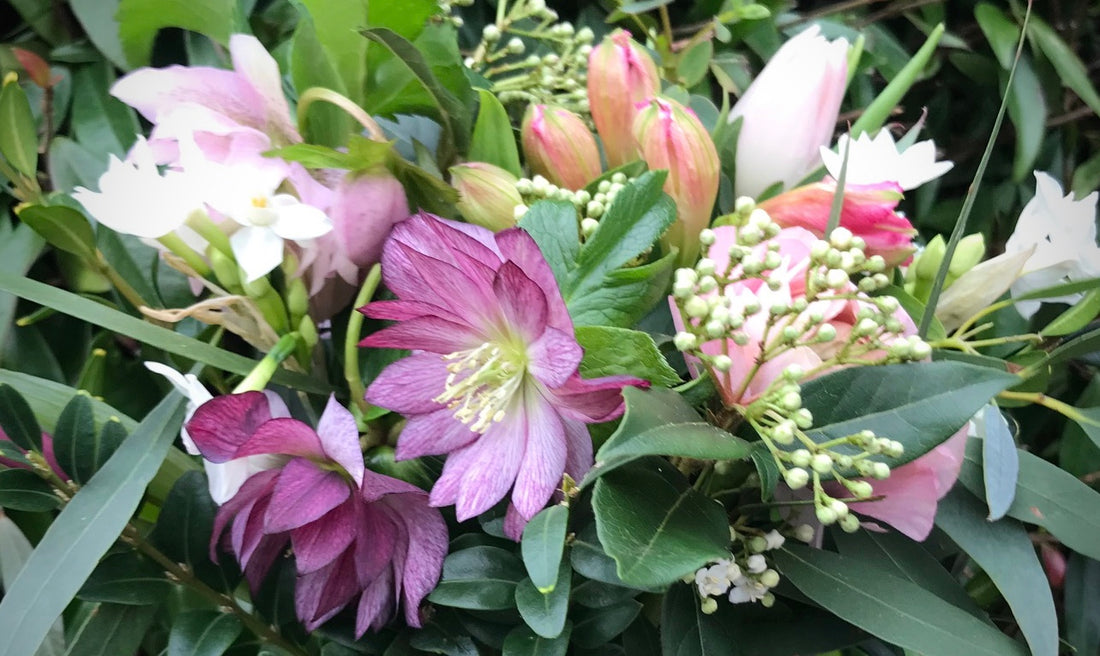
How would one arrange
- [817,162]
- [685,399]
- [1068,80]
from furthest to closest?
[1068,80], [817,162], [685,399]

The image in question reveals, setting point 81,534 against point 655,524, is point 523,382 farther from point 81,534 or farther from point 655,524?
point 81,534

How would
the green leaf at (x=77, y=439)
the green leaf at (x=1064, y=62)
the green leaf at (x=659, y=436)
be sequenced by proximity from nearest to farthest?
the green leaf at (x=659, y=436), the green leaf at (x=77, y=439), the green leaf at (x=1064, y=62)

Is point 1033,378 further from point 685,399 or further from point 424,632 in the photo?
point 424,632

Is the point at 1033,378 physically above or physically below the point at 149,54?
below

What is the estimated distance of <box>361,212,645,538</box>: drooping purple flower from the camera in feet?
0.97

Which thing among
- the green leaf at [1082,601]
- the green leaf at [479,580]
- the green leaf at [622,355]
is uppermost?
the green leaf at [622,355]

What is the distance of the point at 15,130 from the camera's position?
38cm

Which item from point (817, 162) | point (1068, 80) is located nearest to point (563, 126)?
point (817, 162)

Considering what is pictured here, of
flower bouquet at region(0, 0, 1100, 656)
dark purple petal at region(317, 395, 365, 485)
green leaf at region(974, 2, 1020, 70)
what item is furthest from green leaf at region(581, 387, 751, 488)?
green leaf at region(974, 2, 1020, 70)

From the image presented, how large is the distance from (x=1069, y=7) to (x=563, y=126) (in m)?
0.61

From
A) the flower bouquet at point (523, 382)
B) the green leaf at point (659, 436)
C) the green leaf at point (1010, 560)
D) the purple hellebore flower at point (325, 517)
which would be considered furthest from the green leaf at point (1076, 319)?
the purple hellebore flower at point (325, 517)

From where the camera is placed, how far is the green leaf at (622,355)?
0.30 meters

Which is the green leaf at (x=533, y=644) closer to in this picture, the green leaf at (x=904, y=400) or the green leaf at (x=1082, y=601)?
the green leaf at (x=904, y=400)

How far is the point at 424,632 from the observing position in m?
0.35
